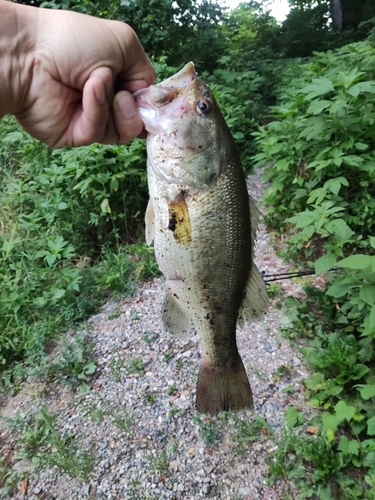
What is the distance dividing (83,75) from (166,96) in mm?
377

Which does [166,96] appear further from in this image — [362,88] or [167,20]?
[167,20]

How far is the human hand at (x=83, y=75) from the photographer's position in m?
1.50

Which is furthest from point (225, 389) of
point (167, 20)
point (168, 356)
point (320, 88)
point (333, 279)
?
point (167, 20)

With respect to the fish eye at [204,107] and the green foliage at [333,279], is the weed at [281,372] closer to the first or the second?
the green foliage at [333,279]

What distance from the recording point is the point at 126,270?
15.7 feet

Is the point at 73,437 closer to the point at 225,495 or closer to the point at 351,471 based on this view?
the point at 225,495

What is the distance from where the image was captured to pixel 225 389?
1854mm

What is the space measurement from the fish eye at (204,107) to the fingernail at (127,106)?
0.93ft

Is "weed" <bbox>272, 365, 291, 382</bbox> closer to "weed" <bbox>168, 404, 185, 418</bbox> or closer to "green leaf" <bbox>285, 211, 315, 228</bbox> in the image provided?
"weed" <bbox>168, 404, 185, 418</bbox>

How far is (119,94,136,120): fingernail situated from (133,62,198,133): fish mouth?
0.14 feet

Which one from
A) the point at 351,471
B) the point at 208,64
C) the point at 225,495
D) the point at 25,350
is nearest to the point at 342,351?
the point at 351,471

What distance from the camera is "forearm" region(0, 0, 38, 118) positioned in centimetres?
144

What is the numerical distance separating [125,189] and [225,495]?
3.81m

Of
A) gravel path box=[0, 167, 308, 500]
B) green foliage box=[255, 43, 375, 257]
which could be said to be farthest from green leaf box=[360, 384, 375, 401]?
green foliage box=[255, 43, 375, 257]
